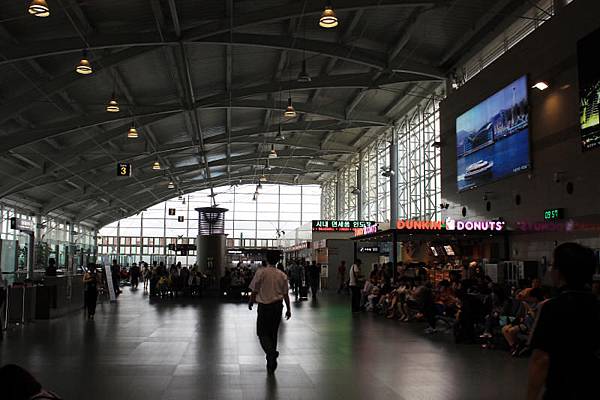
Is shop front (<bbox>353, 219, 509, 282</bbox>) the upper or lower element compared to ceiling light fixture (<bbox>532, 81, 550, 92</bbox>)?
lower

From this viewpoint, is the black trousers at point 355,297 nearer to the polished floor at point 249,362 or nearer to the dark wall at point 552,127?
the polished floor at point 249,362

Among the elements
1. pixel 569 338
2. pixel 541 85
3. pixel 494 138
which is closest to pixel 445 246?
pixel 494 138

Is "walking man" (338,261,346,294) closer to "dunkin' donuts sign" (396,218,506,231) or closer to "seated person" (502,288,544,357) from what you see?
"dunkin' donuts sign" (396,218,506,231)

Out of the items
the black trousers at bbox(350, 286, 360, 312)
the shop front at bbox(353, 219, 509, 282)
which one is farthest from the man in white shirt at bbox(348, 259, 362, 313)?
the shop front at bbox(353, 219, 509, 282)

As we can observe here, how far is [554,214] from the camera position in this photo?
591 inches

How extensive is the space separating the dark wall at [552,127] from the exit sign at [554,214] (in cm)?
16

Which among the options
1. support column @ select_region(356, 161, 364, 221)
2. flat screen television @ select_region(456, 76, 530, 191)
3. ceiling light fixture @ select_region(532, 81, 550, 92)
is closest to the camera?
ceiling light fixture @ select_region(532, 81, 550, 92)

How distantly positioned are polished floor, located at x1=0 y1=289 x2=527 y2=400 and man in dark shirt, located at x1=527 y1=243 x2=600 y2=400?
4.01 meters

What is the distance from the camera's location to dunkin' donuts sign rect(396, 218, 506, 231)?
17.6m

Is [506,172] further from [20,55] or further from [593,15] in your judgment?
[20,55]

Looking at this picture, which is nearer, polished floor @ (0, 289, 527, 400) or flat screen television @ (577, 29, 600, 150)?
polished floor @ (0, 289, 527, 400)

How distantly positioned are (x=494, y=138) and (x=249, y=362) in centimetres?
1200

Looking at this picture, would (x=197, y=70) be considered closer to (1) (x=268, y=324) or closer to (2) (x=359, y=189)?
(1) (x=268, y=324)

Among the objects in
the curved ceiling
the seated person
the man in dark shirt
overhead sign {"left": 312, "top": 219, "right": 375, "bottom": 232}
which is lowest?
the seated person
